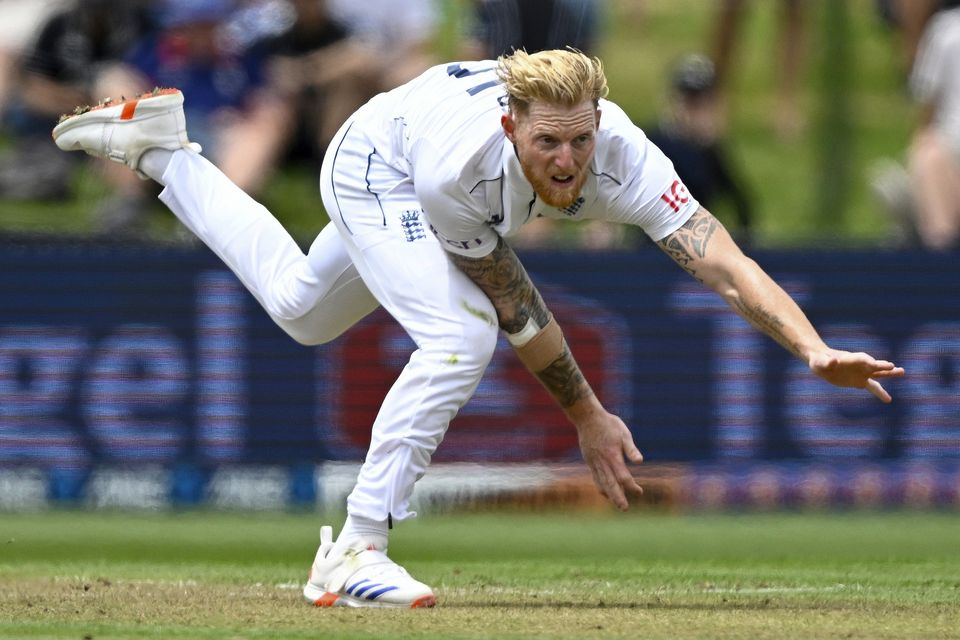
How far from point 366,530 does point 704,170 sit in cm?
663

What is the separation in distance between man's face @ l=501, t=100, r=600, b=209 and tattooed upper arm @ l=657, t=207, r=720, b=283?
1.42ft

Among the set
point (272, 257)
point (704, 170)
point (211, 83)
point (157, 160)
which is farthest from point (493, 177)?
point (211, 83)

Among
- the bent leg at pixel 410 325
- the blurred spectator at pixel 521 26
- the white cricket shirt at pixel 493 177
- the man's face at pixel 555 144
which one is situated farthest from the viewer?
the blurred spectator at pixel 521 26

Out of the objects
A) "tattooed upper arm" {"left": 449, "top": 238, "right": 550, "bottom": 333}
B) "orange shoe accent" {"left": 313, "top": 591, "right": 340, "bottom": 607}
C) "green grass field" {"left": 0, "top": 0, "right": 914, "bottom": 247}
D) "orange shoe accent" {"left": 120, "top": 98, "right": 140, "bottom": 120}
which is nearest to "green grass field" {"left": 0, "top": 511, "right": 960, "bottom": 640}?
"orange shoe accent" {"left": 313, "top": 591, "right": 340, "bottom": 607}

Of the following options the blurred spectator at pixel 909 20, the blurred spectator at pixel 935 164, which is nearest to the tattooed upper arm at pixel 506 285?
the blurred spectator at pixel 935 164

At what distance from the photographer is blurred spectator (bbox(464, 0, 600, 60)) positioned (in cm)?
1262

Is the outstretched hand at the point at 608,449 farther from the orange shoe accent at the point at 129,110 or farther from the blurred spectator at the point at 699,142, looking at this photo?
the blurred spectator at the point at 699,142

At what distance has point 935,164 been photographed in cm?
1230

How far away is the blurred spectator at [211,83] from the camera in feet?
41.2

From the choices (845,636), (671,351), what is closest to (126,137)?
(845,636)

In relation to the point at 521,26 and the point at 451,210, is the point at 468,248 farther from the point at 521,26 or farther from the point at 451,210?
the point at 521,26

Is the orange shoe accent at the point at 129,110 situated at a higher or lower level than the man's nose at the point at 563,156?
higher

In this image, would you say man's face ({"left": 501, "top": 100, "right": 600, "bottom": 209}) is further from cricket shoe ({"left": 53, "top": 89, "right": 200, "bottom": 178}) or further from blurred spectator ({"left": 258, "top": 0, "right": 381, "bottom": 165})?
blurred spectator ({"left": 258, "top": 0, "right": 381, "bottom": 165})

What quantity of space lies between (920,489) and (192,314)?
4604 millimetres
